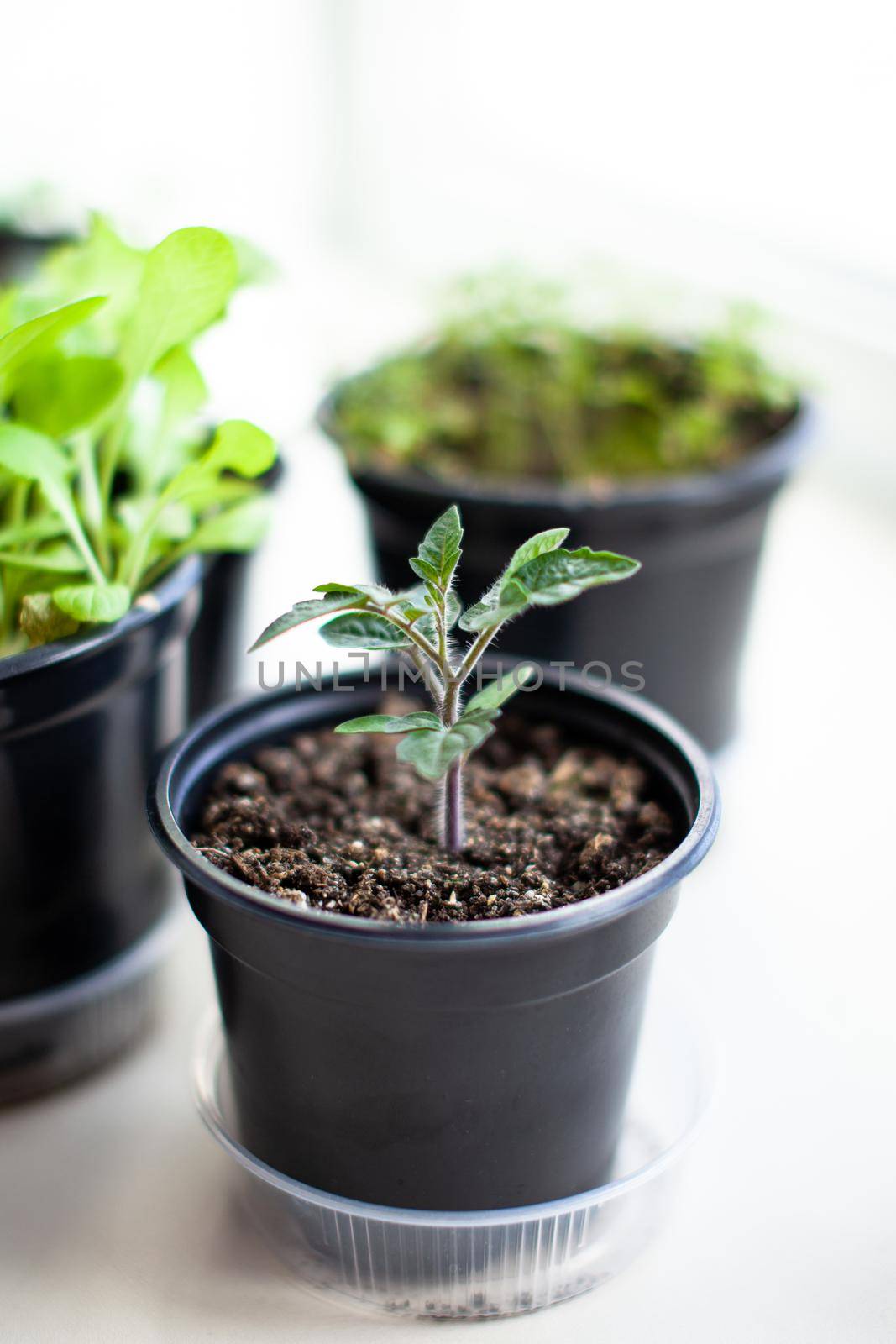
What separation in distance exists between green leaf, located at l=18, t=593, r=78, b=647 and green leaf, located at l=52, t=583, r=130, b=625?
0.01 m

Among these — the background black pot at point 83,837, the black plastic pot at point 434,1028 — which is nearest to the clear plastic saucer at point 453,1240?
the black plastic pot at point 434,1028

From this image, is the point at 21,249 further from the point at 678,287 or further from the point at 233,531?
the point at 233,531

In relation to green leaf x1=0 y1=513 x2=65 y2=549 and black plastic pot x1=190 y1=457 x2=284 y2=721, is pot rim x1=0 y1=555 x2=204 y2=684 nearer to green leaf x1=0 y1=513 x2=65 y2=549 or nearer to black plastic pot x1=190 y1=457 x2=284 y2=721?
green leaf x1=0 y1=513 x2=65 y2=549

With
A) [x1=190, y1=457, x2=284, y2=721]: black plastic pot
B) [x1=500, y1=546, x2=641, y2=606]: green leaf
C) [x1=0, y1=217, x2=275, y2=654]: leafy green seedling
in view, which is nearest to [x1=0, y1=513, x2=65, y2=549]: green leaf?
[x1=0, y1=217, x2=275, y2=654]: leafy green seedling

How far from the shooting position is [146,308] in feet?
2.15

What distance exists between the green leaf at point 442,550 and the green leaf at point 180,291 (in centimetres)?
20

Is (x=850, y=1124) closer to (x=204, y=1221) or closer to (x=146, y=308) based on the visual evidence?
(x=204, y=1221)

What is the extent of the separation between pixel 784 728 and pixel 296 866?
0.62m

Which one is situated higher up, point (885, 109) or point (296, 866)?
point (885, 109)

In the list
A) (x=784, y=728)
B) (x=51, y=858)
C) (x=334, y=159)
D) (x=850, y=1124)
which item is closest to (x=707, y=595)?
(x=784, y=728)


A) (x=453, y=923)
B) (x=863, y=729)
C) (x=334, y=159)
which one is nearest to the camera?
(x=453, y=923)

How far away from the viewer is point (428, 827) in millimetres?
679

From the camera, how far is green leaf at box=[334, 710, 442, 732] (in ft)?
1.74

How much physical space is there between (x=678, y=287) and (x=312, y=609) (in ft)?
2.41
